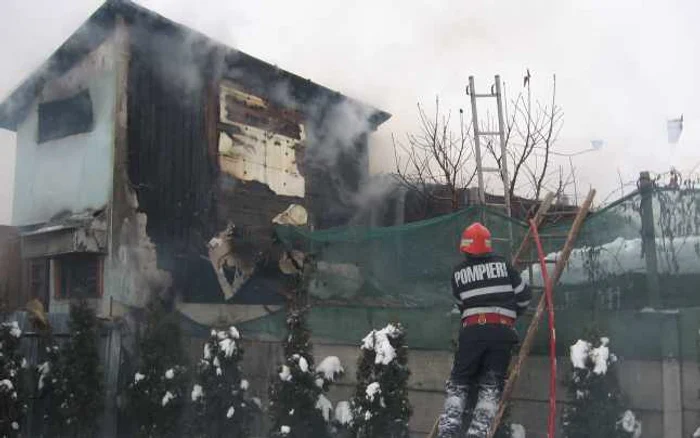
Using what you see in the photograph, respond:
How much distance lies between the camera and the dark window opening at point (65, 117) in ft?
33.1

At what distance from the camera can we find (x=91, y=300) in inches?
375

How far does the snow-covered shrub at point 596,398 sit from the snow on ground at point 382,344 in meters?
1.47

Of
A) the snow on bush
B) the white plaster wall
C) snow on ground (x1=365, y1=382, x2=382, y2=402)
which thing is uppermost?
the white plaster wall

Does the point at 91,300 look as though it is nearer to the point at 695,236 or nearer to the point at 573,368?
the point at 573,368

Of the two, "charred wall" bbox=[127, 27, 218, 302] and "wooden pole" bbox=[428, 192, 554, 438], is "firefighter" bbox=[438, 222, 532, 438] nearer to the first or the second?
"wooden pole" bbox=[428, 192, 554, 438]

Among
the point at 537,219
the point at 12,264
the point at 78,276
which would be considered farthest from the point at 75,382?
the point at 537,219

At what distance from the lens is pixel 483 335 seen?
470 cm

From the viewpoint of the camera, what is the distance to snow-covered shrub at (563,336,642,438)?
4.79m

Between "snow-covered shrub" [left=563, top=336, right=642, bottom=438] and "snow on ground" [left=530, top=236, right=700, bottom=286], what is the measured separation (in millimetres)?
676

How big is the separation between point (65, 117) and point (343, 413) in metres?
6.93

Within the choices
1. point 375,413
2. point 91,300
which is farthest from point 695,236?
point 91,300

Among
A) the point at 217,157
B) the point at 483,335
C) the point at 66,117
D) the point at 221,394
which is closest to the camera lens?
the point at 483,335

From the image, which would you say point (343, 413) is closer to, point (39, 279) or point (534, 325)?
point (534, 325)

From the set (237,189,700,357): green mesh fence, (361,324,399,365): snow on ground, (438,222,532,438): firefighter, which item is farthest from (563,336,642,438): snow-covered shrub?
(361,324,399,365): snow on ground
